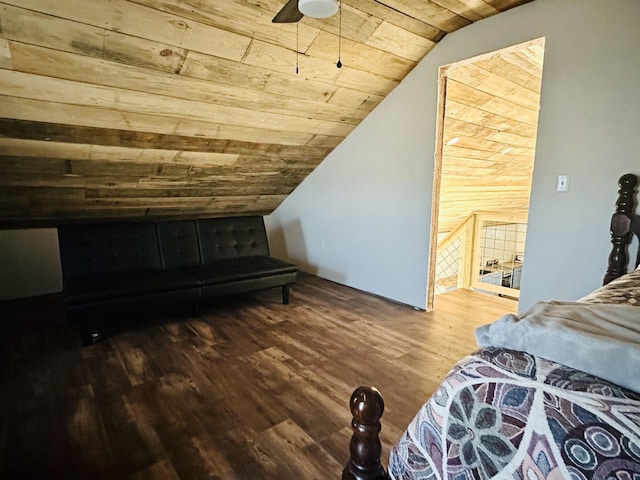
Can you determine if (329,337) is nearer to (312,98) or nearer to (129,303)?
(129,303)

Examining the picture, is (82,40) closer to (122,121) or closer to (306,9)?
(122,121)

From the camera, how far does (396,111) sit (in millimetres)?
3229

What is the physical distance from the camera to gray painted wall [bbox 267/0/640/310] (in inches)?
77.7

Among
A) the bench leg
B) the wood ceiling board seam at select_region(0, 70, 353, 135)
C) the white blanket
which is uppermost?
the wood ceiling board seam at select_region(0, 70, 353, 135)

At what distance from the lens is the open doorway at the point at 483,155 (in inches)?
114

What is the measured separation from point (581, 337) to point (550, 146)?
6.42 ft

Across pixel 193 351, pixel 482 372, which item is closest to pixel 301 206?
pixel 193 351

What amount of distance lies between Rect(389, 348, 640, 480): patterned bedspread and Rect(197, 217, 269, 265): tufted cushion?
305 cm

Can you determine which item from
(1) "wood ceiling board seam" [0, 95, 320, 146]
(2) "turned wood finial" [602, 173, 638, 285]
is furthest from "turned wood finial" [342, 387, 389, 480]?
(1) "wood ceiling board seam" [0, 95, 320, 146]

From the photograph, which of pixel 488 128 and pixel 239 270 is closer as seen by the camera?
pixel 239 270

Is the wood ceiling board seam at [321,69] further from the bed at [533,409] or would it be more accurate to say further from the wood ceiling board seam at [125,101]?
the bed at [533,409]

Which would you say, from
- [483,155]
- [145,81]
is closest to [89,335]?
[145,81]

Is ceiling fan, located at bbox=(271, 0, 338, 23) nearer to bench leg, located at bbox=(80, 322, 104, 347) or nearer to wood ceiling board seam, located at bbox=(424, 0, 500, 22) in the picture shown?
wood ceiling board seam, located at bbox=(424, 0, 500, 22)

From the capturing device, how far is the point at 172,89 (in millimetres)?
2395
